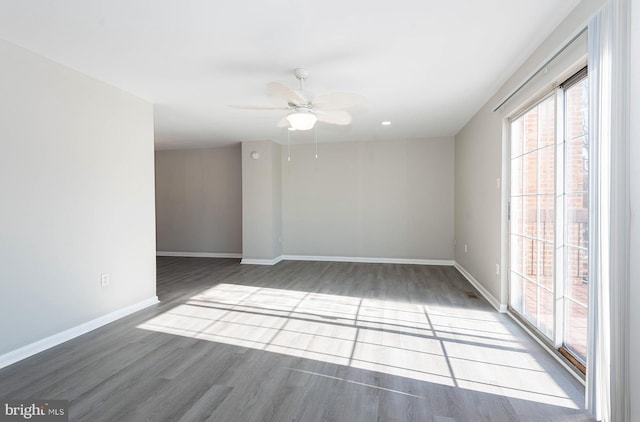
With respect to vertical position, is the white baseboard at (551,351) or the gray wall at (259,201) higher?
the gray wall at (259,201)

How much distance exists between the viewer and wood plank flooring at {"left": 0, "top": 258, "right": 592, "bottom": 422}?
1.92 m

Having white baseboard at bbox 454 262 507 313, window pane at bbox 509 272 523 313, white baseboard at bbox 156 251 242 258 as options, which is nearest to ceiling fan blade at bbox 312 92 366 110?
window pane at bbox 509 272 523 313

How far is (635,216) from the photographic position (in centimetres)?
155

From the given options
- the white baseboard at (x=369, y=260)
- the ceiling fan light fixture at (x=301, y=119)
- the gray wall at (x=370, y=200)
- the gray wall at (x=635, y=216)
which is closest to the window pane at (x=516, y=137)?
the gray wall at (x=635, y=216)

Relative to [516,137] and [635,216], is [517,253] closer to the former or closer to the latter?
[516,137]

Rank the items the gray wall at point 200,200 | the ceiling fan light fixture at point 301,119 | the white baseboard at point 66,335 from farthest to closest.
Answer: the gray wall at point 200,200 → the ceiling fan light fixture at point 301,119 → the white baseboard at point 66,335

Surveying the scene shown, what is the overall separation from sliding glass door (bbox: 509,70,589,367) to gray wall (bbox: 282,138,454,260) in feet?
9.63

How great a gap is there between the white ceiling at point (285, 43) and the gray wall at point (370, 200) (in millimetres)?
2395

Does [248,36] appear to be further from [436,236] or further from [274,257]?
[436,236]

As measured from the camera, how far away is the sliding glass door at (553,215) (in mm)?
2309

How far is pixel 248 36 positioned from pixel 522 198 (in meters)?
2.92

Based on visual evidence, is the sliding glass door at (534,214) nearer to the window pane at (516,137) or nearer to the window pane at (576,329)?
the window pane at (516,137)

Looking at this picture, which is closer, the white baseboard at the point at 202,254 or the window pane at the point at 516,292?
the window pane at the point at 516,292

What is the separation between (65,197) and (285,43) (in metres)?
2.36
